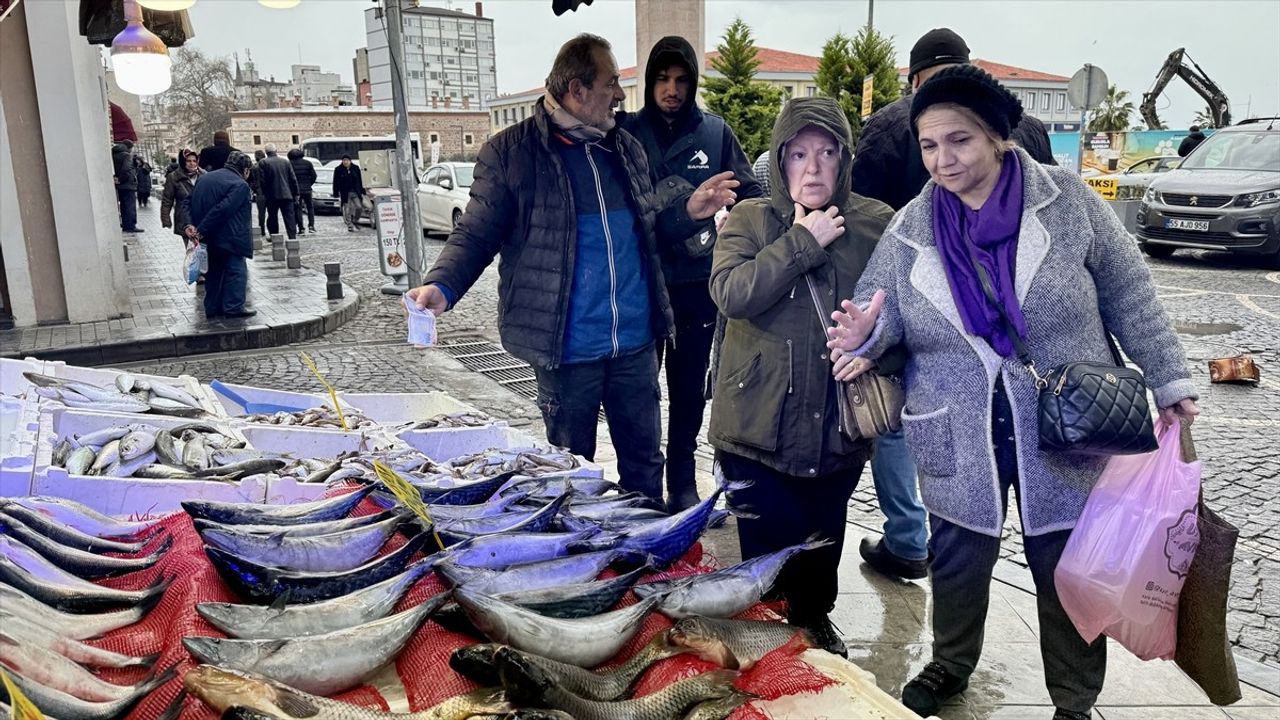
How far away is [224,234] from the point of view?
10266 mm

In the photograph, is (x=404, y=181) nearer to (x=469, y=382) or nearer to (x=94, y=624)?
(x=469, y=382)

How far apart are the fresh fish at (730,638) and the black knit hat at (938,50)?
2.71 metres

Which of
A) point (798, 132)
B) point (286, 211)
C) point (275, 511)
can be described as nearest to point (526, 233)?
point (798, 132)

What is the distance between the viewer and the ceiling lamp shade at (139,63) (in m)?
6.18

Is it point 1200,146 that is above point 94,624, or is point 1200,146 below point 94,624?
above

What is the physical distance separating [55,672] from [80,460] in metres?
1.86

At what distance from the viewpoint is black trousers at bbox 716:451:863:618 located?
10.2 feet

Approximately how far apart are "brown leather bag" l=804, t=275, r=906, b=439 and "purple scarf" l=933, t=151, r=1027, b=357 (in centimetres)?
36

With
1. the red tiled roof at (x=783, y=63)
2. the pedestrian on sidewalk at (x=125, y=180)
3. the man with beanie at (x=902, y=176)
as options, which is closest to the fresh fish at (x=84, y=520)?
the man with beanie at (x=902, y=176)

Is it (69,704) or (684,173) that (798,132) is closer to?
(684,173)

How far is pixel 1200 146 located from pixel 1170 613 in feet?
54.9

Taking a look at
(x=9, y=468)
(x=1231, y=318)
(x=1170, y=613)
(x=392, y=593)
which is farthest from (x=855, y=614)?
(x=1231, y=318)

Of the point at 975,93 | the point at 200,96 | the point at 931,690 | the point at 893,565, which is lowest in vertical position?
the point at 893,565

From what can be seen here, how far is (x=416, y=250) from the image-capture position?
1243cm
